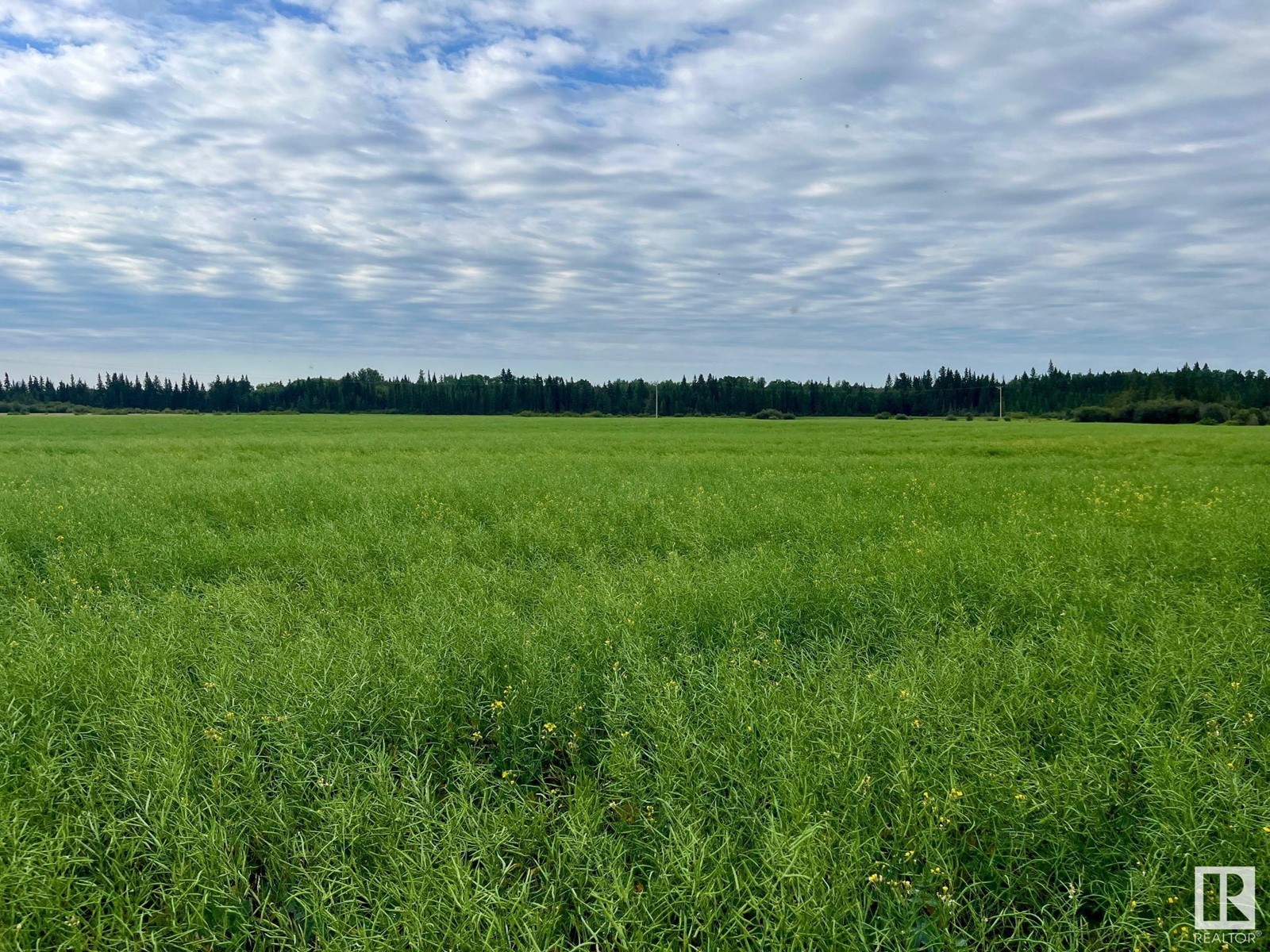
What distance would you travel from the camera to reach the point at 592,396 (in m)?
149

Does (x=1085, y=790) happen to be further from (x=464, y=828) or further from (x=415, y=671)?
(x=415, y=671)

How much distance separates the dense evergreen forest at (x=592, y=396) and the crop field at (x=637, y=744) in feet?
410

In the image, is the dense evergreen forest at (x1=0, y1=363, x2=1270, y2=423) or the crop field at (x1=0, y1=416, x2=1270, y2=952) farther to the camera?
the dense evergreen forest at (x1=0, y1=363, x2=1270, y2=423)

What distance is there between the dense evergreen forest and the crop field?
125 metres

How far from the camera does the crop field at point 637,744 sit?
3195mm

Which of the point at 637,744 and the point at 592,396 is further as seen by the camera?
the point at 592,396

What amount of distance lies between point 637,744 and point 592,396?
145 meters

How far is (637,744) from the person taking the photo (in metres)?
4.59

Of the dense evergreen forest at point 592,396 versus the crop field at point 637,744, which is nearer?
the crop field at point 637,744

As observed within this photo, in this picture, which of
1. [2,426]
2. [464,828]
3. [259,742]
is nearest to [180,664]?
[259,742]

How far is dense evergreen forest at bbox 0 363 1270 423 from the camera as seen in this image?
440 ft

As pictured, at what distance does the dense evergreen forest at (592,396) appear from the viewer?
134125mm

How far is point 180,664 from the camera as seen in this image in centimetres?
573

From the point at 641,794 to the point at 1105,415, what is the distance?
387 feet
